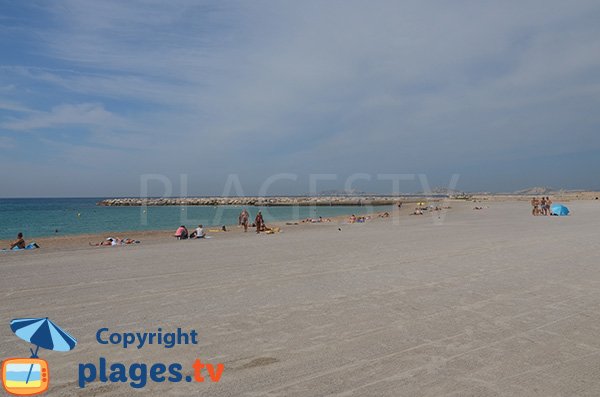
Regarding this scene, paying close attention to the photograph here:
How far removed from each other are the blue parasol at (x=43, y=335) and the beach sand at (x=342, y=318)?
0.38 feet

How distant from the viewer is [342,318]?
5895mm

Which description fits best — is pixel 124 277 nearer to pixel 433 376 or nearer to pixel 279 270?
pixel 279 270

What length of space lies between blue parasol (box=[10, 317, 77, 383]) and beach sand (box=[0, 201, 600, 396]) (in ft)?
0.38

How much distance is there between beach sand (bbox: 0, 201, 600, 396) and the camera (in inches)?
156

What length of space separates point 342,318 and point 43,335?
12.2 feet

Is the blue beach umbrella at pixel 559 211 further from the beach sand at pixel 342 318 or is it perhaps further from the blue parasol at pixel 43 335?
the blue parasol at pixel 43 335

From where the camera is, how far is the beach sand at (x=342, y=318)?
3.97 meters

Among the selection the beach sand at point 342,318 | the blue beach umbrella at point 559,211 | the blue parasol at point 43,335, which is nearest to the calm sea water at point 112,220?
the beach sand at point 342,318

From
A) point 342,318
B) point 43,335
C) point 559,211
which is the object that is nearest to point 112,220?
point 559,211

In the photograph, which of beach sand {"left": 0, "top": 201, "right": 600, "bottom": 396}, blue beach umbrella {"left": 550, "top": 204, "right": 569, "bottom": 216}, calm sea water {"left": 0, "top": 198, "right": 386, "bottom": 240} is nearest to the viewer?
beach sand {"left": 0, "top": 201, "right": 600, "bottom": 396}

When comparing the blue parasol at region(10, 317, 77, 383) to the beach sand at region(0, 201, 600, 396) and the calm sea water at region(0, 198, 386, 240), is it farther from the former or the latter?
the calm sea water at region(0, 198, 386, 240)

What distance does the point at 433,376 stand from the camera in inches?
159

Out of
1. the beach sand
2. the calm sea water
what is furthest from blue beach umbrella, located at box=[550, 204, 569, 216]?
the calm sea water

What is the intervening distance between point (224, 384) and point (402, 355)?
187 centimetres
